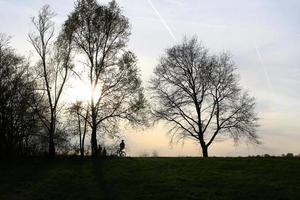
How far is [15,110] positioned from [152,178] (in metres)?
18.2

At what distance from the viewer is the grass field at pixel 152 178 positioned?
28.7 meters

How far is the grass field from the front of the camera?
94.1 ft

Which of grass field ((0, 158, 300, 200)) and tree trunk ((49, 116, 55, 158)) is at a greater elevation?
tree trunk ((49, 116, 55, 158))

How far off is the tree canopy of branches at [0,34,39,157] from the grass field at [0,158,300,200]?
4.19 metres

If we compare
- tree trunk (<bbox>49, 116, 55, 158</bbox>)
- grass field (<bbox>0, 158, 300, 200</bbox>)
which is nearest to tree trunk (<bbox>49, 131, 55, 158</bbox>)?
tree trunk (<bbox>49, 116, 55, 158</bbox>)

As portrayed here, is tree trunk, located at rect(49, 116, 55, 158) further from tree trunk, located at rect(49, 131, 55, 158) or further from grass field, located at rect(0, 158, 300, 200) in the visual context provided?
grass field, located at rect(0, 158, 300, 200)

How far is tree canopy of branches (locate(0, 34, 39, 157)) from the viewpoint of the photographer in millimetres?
45306

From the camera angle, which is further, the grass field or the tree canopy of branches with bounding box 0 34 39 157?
the tree canopy of branches with bounding box 0 34 39 157

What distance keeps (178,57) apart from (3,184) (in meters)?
30.6

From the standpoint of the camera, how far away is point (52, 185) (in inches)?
1271

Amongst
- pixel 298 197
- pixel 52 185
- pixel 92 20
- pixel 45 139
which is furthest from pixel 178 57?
pixel 298 197

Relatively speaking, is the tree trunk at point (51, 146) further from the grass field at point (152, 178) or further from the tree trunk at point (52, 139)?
the grass field at point (152, 178)

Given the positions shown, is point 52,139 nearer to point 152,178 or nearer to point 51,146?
point 51,146

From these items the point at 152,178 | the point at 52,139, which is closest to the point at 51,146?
the point at 52,139
